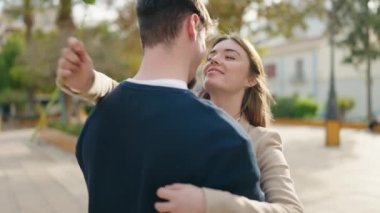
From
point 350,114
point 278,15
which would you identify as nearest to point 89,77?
point 278,15

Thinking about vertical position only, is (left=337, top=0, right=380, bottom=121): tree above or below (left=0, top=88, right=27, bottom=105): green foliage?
above

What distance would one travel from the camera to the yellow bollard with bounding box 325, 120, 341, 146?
45.6 ft

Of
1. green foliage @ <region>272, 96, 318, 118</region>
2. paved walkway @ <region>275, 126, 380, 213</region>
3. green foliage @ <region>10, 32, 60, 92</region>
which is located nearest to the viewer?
paved walkway @ <region>275, 126, 380, 213</region>

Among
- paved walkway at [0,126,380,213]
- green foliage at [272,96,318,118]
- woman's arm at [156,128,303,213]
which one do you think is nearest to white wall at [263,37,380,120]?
green foliage at [272,96,318,118]

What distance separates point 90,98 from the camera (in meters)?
1.54

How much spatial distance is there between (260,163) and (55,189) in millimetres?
6421

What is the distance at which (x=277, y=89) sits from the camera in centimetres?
4169

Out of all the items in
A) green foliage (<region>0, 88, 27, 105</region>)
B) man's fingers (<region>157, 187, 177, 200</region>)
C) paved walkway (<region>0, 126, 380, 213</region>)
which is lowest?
green foliage (<region>0, 88, 27, 105</region>)

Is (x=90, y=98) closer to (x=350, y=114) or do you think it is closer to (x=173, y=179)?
(x=173, y=179)

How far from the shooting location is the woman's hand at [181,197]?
1.27 metres

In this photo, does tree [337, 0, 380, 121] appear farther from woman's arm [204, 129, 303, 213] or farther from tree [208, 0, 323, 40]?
woman's arm [204, 129, 303, 213]

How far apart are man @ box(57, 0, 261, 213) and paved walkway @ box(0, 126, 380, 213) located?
4.84 meters

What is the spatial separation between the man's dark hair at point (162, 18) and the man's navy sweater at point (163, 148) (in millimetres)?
147

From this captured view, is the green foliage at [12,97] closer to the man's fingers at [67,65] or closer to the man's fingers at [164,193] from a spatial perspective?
the man's fingers at [67,65]
